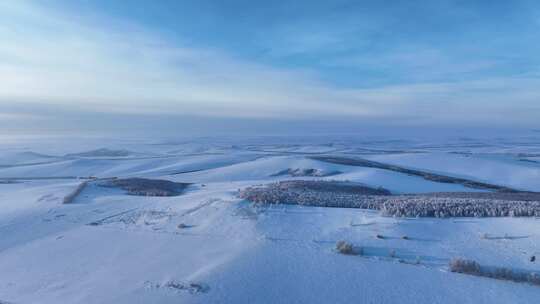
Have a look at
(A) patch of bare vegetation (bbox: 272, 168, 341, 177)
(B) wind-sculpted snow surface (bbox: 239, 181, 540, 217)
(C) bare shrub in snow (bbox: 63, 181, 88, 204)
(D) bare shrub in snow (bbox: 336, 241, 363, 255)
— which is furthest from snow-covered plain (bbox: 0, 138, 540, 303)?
(A) patch of bare vegetation (bbox: 272, 168, 341, 177)

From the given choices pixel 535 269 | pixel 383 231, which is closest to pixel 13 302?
pixel 383 231

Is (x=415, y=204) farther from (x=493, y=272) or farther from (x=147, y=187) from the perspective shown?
(x=147, y=187)

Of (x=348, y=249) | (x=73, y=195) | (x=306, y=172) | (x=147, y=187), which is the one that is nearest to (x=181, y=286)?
(x=348, y=249)

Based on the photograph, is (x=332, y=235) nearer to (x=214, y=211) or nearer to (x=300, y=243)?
(x=300, y=243)

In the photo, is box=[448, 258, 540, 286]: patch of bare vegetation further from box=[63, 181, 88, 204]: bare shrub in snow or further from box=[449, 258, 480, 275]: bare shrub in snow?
box=[63, 181, 88, 204]: bare shrub in snow

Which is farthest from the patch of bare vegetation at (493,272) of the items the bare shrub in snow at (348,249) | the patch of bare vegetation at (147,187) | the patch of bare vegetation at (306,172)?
the patch of bare vegetation at (306,172)
